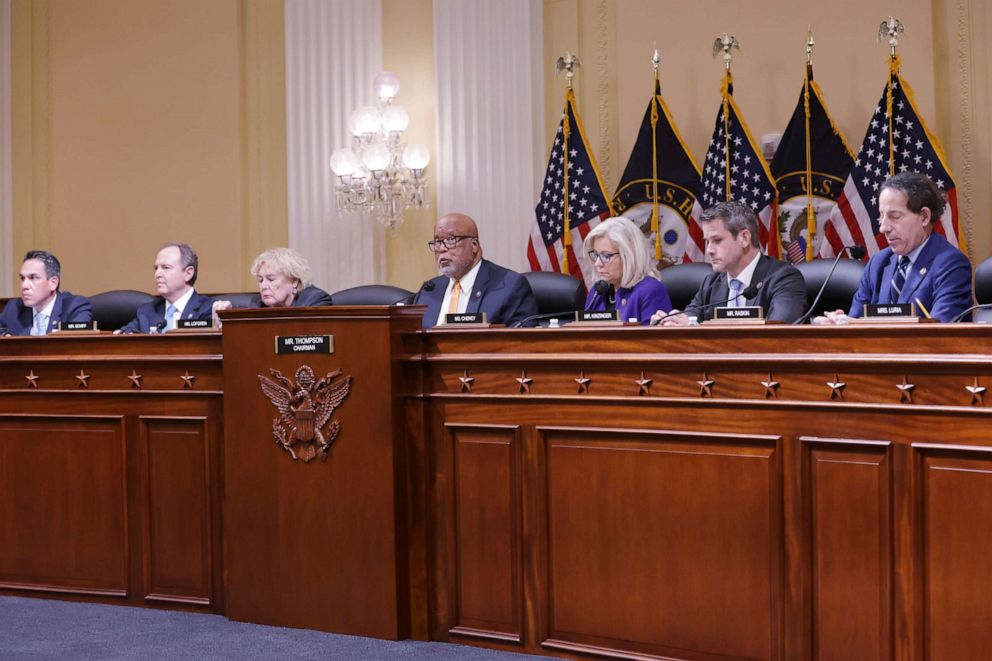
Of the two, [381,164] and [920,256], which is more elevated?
[381,164]

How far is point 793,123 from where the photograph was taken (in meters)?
5.64

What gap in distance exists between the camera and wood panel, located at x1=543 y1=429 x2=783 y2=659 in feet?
8.21

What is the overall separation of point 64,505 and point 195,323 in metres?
0.73

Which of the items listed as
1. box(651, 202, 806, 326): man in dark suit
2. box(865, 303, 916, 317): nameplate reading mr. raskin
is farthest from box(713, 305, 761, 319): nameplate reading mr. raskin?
box(651, 202, 806, 326): man in dark suit

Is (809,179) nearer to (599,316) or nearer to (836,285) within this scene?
(836,285)

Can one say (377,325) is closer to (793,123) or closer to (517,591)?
(517,591)

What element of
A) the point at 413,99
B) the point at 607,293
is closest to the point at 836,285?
the point at 607,293

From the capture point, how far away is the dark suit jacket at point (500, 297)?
4.11 m

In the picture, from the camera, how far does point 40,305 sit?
4938mm

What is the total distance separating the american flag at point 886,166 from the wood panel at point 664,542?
3.11 m

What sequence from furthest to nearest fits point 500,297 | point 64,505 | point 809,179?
point 809,179 → point 500,297 → point 64,505

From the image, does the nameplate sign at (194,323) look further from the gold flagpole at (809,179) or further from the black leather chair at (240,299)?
the gold flagpole at (809,179)

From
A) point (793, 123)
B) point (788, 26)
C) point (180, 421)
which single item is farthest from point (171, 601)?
point (788, 26)

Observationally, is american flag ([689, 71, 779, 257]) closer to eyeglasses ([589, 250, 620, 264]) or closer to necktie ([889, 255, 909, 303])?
eyeglasses ([589, 250, 620, 264])
